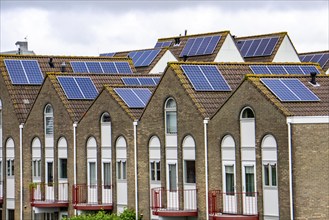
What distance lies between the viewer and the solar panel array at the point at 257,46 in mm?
86375

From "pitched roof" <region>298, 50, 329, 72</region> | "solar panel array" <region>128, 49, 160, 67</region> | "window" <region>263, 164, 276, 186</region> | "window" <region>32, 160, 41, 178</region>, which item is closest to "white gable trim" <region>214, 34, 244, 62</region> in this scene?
"solar panel array" <region>128, 49, 160, 67</region>

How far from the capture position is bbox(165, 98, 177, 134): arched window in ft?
203

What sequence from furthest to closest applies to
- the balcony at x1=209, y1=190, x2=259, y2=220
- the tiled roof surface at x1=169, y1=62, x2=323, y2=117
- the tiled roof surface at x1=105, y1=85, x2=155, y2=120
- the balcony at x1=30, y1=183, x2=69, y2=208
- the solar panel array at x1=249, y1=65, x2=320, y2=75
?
1. the balcony at x1=30, y1=183, x2=69, y2=208
2. the solar panel array at x1=249, y1=65, x2=320, y2=75
3. the tiled roof surface at x1=105, y1=85, x2=155, y2=120
4. the tiled roof surface at x1=169, y1=62, x2=323, y2=117
5. the balcony at x1=209, y1=190, x2=259, y2=220

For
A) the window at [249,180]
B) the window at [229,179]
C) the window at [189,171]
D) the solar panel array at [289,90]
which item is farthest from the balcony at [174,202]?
the solar panel array at [289,90]

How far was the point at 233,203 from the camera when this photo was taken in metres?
57.2

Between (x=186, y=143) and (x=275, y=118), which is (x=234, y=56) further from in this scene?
(x=275, y=118)

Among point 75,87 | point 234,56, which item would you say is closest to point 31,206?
point 75,87

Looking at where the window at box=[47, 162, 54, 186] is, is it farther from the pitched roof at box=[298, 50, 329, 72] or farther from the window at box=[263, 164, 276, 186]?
the pitched roof at box=[298, 50, 329, 72]

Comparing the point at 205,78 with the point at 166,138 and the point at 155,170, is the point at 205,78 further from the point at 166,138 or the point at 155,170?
the point at 155,170

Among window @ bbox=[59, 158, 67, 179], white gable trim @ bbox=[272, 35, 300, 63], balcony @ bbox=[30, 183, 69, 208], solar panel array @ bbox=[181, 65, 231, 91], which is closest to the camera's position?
solar panel array @ bbox=[181, 65, 231, 91]

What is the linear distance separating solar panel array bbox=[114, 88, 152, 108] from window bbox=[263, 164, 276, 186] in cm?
1241

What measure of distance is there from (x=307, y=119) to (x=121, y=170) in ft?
52.0

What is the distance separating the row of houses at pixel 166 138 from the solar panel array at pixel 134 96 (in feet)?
0.34

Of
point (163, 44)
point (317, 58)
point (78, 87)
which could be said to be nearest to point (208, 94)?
point (78, 87)
